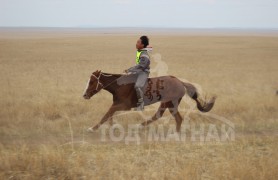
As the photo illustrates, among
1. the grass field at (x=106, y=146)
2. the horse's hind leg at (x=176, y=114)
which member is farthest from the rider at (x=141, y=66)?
the grass field at (x=106, y=146)

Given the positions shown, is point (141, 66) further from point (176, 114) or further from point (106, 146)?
point (106, 146)

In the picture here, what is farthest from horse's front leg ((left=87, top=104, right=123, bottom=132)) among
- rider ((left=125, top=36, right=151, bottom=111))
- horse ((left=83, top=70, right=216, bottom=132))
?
rider ((left=125, top=36, right=151, bottom=111))

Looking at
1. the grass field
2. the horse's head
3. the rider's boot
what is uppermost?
the horse's head

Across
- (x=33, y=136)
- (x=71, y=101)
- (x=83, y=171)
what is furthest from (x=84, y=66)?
(x=83, y=171)

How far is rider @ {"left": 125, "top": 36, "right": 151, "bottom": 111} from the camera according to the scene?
961 centimetres

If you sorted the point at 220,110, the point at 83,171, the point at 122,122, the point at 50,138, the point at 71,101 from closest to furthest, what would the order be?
the point at 83,171
the point at 50,138
the point at 122,122
the point at 220,110
the point at 71,101

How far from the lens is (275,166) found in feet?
21.4

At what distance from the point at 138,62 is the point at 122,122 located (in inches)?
75.7

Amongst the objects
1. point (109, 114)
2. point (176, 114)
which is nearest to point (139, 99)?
point (109, 114)

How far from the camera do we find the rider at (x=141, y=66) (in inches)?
378

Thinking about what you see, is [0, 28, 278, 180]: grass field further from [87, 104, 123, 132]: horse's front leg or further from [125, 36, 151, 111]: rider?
[125, 36, 151, 111]: rider

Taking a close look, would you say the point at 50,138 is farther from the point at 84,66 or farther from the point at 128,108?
the point at 84,66

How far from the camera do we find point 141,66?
964cm

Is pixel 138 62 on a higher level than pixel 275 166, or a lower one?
higher
